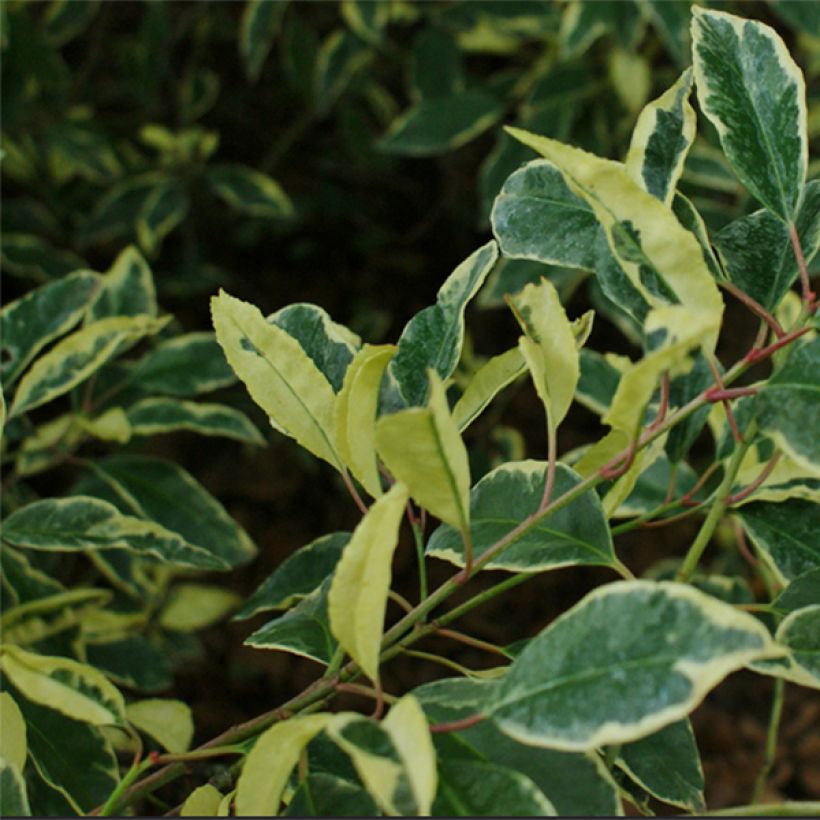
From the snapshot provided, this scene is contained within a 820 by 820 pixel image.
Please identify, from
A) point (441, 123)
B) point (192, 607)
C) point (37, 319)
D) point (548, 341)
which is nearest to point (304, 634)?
Answer: point (548, 341)

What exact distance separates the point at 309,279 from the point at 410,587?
71cm

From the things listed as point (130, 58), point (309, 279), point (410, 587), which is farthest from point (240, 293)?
point (410, 587)

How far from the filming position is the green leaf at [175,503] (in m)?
1.09

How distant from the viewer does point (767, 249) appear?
65 centimetres

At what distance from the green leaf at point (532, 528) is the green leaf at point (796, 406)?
132 millimetres

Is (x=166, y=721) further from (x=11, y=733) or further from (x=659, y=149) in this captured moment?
(x=659, y=149)

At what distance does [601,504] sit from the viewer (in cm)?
66

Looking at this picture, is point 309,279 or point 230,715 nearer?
point 230,715

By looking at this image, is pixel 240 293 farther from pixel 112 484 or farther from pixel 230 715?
pixel 112 484

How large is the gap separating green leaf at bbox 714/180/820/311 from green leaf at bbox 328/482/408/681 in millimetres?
263

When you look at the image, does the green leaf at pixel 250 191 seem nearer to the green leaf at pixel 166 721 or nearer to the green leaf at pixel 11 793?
the green leaf at pixel 166 721

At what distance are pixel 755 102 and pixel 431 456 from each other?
29 centimetres

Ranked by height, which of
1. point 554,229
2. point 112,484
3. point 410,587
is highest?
point 554,229

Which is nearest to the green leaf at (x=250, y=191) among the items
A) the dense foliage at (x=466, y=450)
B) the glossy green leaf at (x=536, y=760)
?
the dense foliage at (x=466, y=450)
